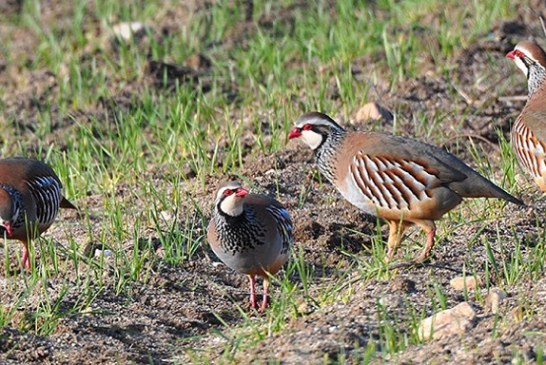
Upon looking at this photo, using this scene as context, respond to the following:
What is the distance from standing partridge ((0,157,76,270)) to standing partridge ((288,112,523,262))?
4.88 feet

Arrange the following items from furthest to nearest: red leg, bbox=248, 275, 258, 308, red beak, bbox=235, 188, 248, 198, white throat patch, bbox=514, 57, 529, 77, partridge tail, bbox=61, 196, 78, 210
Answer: white throat patch, bbox=514, 57, 529, 77
partridge tail, bbox=61, 196, 78, 210
red leg, bbox=248, 275, 258, 308
red beak, bbox=235, 188, 248, 198

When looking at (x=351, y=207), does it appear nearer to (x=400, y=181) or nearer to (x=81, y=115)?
(x=400, y=181)

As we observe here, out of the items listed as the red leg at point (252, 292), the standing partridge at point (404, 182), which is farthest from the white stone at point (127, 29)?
the red leg at point (252, 292)

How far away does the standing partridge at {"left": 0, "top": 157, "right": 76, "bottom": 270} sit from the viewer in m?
6.31

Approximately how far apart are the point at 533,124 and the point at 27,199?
2552 millimetres

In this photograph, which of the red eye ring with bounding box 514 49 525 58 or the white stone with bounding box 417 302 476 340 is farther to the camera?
the red eye ring with bounding box 514 49 525 58

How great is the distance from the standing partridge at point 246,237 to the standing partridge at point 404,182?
482mm

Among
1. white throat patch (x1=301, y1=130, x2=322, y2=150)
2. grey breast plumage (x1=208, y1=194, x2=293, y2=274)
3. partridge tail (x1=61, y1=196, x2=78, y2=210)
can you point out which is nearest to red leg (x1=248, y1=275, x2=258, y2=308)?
grey breast plumage (x1=208, y1=194, x2=293, y2=274)

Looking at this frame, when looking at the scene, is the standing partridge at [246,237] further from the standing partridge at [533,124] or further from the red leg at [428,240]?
the standing partridge at [533,124]

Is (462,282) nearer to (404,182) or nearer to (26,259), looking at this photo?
(404,182)

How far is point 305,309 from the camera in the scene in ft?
17.0

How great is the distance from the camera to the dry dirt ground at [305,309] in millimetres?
4609

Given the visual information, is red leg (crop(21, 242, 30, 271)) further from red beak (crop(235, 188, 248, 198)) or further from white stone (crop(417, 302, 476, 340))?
white stone (crop(417, 302, 476, 340))

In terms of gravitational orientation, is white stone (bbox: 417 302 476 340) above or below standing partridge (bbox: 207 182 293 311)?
above
